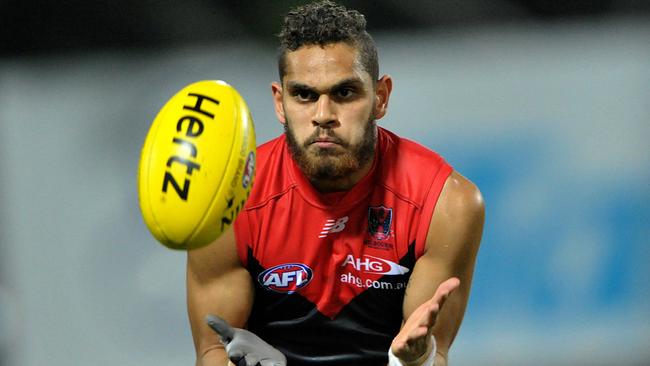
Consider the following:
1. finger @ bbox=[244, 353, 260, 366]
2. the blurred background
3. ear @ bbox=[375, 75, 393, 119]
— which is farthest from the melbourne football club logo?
the blurred background

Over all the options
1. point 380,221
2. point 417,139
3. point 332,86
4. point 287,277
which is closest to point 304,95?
point 332,86

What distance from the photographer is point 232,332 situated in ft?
9.27

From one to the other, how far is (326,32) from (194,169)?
691mm

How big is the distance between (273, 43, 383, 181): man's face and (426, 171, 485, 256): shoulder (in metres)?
0.28

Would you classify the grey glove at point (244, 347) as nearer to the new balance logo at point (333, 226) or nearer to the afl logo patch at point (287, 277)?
the afl logo patch at point (287, 277)

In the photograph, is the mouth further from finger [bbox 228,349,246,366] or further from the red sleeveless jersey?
finger [bbox 228,349,246,366]

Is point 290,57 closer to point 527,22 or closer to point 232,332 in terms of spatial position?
point 232,332

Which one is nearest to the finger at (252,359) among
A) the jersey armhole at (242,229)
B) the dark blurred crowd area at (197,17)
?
the jersey armhole at (242,229)

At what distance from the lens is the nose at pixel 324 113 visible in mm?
2865

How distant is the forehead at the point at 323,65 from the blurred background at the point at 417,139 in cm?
167

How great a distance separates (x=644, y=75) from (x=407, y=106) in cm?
105

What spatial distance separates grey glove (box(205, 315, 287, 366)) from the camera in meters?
2.77

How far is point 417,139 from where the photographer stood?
4688mm

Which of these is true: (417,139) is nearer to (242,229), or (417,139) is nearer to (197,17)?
(197,17)
